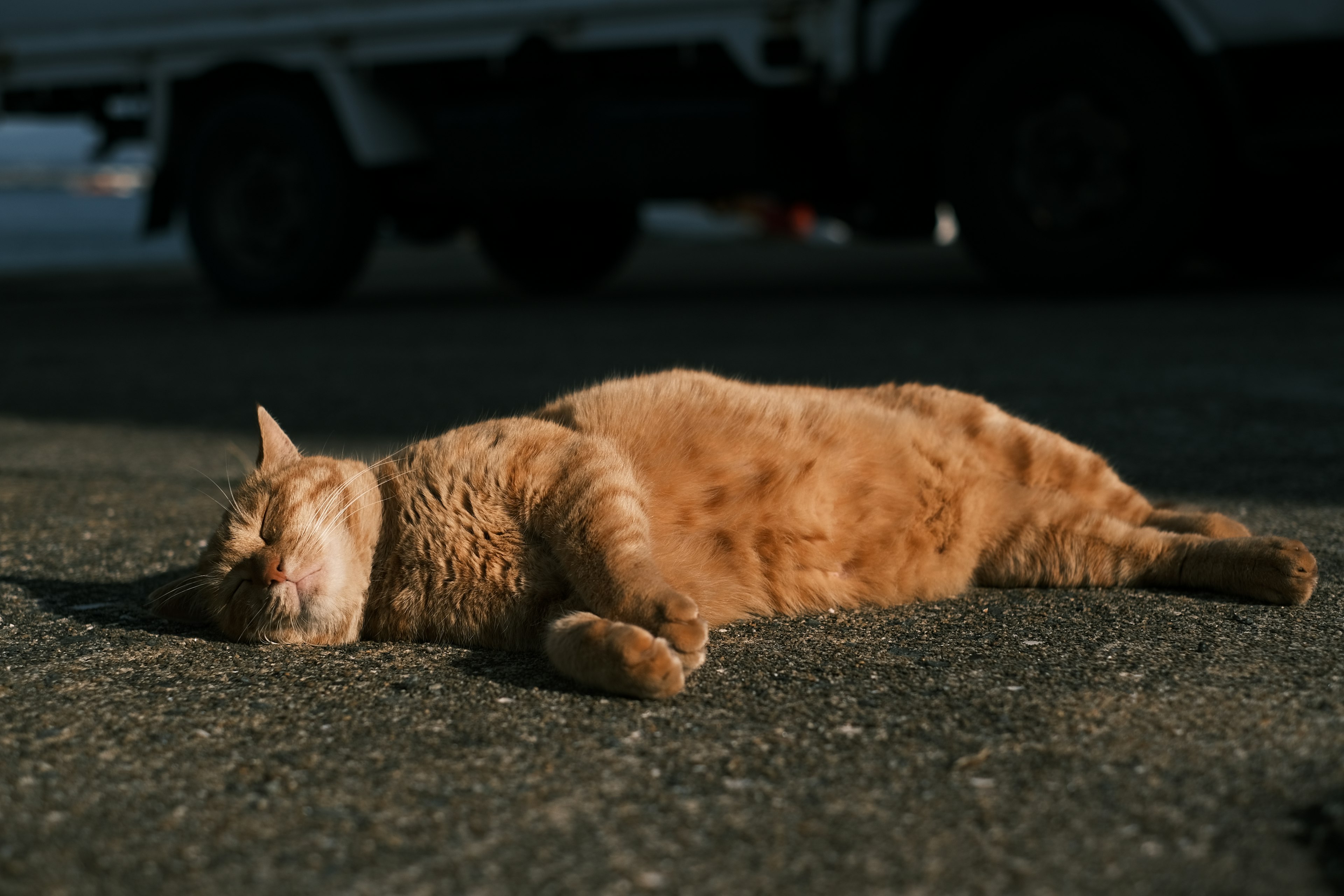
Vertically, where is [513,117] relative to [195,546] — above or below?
above

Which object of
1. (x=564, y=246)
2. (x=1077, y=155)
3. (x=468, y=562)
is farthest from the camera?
(x=564, y=246)

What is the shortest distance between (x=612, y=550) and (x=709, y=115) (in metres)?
5.24

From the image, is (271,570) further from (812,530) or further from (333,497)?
(812,530)

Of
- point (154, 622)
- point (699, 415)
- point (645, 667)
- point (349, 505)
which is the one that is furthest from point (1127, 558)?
point (154, 622)

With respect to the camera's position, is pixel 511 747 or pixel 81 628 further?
pixel 81 628

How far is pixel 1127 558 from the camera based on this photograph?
2.52m

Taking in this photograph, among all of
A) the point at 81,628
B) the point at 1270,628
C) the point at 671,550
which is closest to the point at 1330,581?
the point at 1270,628

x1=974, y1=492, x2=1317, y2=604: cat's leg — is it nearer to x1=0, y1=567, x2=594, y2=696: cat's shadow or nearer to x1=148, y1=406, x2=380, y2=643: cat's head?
x1=0, y1=567, x2=594, y2=696: cat's shadow

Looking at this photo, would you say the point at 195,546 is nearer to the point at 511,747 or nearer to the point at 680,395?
the point at 680,395

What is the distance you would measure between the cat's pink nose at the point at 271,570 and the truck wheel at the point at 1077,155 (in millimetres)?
4981

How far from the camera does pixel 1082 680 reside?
1.95 m

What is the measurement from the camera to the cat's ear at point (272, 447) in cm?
264

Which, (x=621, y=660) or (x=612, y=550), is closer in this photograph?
(x=621, y=660)

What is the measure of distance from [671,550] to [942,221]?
51.1 ft
